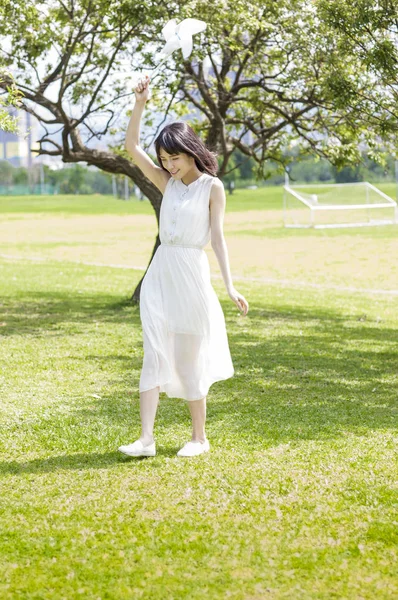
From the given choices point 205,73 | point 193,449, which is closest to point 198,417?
point 193,449

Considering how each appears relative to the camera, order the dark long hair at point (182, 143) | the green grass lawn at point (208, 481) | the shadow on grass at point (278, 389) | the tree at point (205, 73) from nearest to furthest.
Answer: the green grass lawn at point (208, 481) < the dark long hair at point (182, 143) < the shadow on grass at point (278, 389) < the tree at point (205, 73)

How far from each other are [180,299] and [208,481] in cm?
98

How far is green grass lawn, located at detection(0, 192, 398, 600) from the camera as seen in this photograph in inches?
144

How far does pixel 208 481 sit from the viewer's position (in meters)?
4.80

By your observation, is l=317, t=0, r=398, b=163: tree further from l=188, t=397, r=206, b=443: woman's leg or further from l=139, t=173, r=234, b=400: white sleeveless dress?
l=188, t=397, r=206, b=443: woman's leg

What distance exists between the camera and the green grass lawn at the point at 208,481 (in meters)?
3.65

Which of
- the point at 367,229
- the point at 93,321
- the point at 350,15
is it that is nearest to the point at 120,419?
the point at 350,15

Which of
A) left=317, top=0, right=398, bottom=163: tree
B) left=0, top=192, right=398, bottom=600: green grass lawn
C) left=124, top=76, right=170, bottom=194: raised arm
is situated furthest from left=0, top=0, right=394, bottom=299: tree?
left=124, top=76, right=170, bottom=194: raised arm

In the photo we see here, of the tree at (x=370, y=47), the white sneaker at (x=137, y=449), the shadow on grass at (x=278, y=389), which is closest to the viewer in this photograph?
the white sneaker at (x=137, y=449)

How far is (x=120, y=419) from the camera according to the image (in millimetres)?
6395

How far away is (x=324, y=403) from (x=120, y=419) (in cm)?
155

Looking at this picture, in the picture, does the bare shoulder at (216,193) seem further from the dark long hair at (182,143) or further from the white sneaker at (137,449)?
the white sneaker at (137,449)

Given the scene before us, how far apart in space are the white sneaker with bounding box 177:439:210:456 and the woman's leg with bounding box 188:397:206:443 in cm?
3

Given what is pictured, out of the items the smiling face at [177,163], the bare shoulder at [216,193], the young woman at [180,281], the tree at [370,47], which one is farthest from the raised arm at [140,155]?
the tree at [370,47]
